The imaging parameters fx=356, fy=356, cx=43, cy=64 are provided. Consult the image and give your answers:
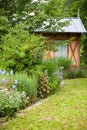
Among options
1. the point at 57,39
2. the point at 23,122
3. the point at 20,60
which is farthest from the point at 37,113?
the point at 57,39

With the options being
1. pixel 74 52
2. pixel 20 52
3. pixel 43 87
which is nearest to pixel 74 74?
pixel 74 52

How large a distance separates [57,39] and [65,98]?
11.5m

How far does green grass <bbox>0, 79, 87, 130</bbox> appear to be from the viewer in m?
7.73

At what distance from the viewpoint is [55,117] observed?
336 inches

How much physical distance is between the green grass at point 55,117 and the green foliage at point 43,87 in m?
0.64

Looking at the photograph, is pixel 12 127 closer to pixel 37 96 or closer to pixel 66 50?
pixel 37 96

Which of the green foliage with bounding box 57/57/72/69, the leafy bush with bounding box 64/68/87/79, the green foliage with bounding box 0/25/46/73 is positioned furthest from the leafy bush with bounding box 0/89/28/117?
the green foliage with bounding box 57/57/72/69

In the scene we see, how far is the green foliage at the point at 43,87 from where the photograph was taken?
1158 centimetres

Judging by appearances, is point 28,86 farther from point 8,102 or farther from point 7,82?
point 8,102

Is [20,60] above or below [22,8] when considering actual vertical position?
below

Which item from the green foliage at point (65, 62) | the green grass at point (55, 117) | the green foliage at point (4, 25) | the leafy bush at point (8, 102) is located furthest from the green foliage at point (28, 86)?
the green foliage at point (65, 62)

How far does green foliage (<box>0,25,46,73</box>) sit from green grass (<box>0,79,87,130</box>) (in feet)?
5.56

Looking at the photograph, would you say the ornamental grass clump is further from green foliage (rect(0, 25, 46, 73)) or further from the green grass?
green foliage (rect(0, 25, 46, 73))

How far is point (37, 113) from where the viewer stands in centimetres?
906
